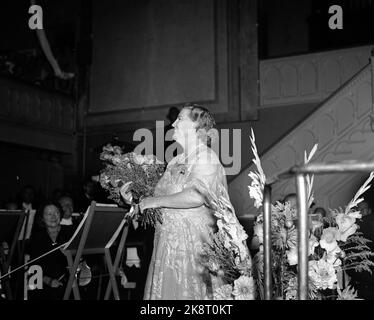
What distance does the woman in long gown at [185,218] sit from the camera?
10.6ft

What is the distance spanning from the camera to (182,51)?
1177 cm

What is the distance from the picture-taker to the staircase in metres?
8.43

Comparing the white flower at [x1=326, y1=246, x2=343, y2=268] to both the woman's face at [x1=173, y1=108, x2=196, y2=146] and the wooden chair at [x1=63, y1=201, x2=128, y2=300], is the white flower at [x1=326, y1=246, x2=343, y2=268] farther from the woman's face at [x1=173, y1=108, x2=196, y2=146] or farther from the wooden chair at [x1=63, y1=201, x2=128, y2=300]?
the wooden chair at [x1=63, y1=201, x2=128, y2=300]

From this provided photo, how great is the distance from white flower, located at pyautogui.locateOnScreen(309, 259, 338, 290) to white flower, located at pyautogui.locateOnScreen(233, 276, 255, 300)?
0.19m

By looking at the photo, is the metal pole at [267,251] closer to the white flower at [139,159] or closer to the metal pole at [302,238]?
the metal pole at [302,238]

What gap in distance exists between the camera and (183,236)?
3299mm

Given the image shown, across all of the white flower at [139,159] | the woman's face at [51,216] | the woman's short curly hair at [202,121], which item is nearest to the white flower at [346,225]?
the woman's short curly hair at [202,121]

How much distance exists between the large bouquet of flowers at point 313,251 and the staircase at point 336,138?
6.26 metres

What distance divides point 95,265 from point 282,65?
6106mm

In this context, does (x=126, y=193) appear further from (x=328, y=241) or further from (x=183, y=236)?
(x=328, y=241)

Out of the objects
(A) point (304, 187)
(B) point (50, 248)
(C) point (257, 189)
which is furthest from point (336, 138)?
(A) point (304, 187)

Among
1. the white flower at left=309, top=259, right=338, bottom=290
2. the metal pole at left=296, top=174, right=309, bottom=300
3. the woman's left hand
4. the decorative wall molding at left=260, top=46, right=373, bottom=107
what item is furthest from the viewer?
the decorative wall molding at left=260, top=46, right=373, bottom=107

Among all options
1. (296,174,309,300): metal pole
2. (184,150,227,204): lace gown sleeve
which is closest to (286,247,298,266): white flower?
(296,174,309,300): metal pole
